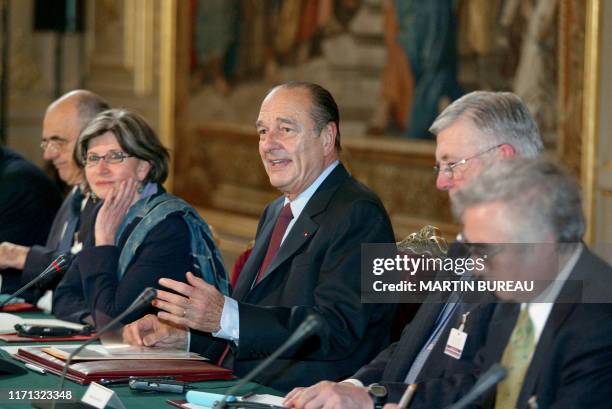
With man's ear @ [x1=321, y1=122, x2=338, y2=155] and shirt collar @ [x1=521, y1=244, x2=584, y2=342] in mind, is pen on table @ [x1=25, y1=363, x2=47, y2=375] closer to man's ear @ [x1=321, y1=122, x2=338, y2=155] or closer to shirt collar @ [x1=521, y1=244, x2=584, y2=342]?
man's ear @ [x1=321, y1=122, x2=338, y2=155]

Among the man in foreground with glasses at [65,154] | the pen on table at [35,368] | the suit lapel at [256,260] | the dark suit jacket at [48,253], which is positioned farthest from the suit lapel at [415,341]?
the man in foreground with glasses at [65,154]

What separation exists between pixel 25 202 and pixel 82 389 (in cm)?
273

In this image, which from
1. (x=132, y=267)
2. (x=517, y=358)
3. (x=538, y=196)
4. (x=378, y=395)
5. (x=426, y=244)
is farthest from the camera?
(x=132, y=267)

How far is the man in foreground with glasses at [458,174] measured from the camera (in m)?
2.98

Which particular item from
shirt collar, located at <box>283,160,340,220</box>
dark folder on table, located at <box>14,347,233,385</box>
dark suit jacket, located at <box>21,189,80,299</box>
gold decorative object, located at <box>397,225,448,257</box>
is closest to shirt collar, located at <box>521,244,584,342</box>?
dark folder on table, located at <box>14,347,233,385</box>

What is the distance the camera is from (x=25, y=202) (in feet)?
18.7

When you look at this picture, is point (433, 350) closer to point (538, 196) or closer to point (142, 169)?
point (538, 196)

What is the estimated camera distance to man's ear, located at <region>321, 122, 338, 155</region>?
3.91 m

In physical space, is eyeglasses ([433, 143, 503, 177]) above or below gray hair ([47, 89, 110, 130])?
above

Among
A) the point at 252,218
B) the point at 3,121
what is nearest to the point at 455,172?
the point at 252,218

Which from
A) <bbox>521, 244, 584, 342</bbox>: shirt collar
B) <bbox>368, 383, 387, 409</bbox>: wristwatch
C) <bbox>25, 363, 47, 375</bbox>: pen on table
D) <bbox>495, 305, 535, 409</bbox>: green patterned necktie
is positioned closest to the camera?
<bbox>521, 244, 584, 342</bbox>: shirt collar

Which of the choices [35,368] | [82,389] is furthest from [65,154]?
[82,389]

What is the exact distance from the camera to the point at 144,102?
11.4 m

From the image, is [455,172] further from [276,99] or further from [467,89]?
[467,89]
